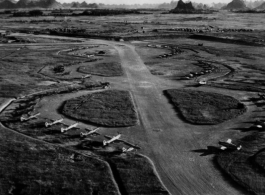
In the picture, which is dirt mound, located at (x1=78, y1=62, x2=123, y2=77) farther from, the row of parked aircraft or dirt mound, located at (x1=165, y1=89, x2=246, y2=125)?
the row of parked aircraft

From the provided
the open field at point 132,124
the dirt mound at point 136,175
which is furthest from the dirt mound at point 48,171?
the dirt mound at point 136,175

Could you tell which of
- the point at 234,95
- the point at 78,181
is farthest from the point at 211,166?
the point at 234,95

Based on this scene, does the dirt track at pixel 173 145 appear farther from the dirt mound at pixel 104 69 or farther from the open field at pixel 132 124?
the dirt mound at pixel 104 69

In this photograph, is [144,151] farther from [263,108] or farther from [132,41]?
[132,41]

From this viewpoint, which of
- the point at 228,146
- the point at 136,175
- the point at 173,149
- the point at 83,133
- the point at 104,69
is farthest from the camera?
the point at 104,69

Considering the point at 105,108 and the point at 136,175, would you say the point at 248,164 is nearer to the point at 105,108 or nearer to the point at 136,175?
the point at 136,175

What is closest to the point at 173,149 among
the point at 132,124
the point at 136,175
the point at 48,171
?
the point at 136,175
